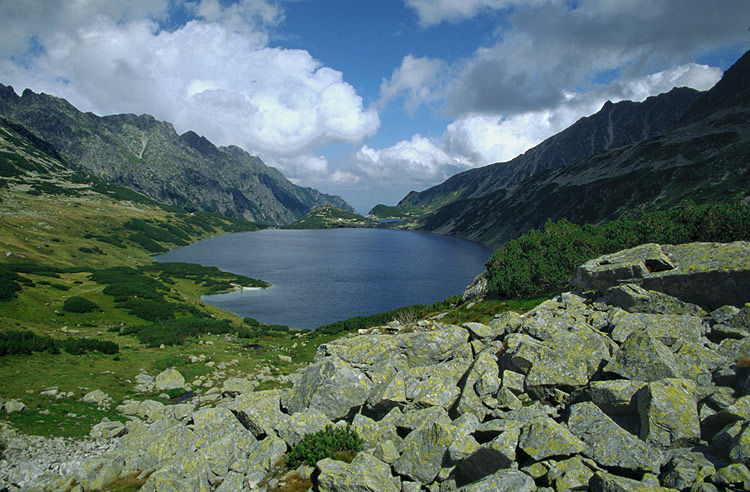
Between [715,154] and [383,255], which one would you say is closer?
[715,154]

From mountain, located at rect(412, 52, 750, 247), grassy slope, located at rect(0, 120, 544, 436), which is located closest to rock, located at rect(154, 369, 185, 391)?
grassy slope, located at rect(0, 120, 544, 436)

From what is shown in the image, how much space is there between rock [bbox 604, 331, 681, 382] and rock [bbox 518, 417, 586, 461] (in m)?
3.63

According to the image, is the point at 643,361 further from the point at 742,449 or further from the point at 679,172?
the point at 679,172

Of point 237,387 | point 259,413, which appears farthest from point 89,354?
point 259,413

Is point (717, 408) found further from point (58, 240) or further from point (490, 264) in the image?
point (58, 240)

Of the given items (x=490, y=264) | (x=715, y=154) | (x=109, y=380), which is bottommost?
(x=109, y=380)

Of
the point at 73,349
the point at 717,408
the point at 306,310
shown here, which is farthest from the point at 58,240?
the point at 717,408

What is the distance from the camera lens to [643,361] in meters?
11.4

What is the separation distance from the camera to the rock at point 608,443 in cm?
839

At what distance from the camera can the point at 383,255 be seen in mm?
186875

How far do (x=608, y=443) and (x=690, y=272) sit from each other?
12.9m

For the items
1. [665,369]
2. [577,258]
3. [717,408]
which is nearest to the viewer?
[717,408]

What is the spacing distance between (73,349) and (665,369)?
146 ft

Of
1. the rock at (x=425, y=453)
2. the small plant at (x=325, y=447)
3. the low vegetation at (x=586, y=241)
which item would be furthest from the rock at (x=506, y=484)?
the low vegetation at (x=586, y=241)
